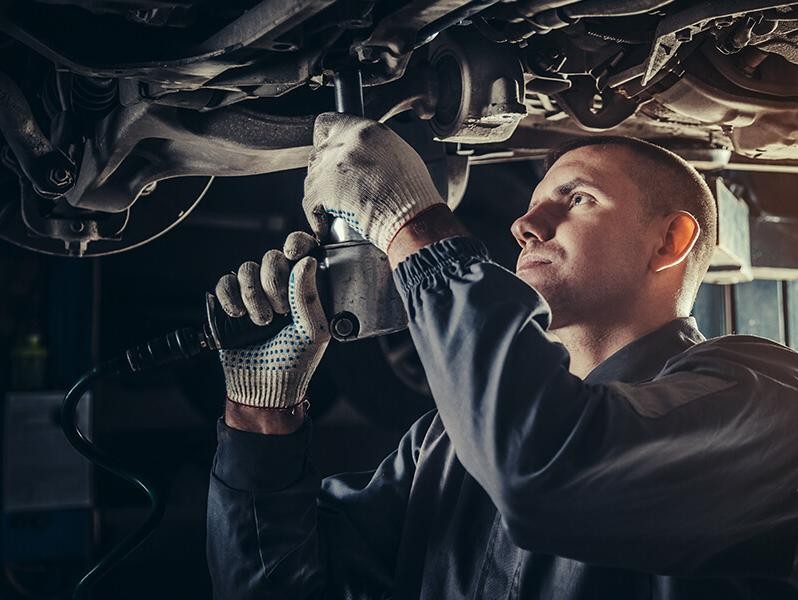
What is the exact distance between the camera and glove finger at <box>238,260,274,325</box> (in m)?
1.26

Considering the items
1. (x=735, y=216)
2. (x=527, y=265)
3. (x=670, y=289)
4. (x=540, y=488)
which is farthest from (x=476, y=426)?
(x=735, y=216)

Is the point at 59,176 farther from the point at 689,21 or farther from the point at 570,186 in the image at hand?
the point at 689,21

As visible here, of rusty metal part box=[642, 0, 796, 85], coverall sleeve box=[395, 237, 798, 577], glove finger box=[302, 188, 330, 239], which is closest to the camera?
coverall sleeve box=[395, 237, 798, 577]

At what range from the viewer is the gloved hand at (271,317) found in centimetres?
125

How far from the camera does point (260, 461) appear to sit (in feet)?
4.47

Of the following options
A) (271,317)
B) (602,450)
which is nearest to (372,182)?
(271,317)

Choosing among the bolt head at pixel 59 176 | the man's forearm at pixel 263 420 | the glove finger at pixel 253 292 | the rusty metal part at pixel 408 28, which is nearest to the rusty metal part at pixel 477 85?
the rusty metal part at pixel 408 28

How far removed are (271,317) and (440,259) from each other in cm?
35

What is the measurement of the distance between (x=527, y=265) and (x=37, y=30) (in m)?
0.69

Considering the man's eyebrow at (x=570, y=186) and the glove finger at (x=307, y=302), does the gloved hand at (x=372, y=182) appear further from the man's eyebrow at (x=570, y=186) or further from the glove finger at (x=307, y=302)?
the man's eyebrow at (x=570, y=186)

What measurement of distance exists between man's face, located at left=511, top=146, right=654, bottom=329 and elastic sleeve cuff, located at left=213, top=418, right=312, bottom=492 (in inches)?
16.8

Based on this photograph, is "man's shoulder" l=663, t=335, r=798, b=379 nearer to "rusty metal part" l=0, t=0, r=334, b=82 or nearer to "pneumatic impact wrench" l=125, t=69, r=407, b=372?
"pneumatic impact wrench" l=125, t=69, r=407, b=372

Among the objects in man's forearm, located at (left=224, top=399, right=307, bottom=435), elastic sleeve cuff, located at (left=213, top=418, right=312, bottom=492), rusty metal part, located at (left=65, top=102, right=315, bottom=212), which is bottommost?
elastic sleeve cuff, located at (left=213, top=418, right=312, bottom=492)

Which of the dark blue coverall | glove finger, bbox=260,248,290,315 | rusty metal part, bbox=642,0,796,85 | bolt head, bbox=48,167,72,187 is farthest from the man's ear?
→ bolt head, bbox=48,167,72,187
